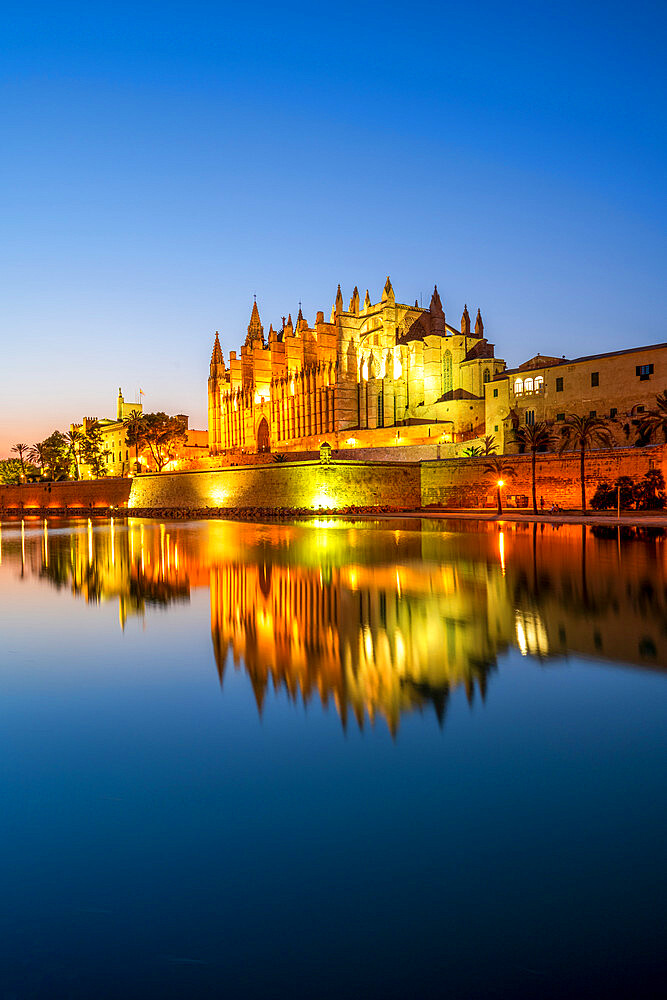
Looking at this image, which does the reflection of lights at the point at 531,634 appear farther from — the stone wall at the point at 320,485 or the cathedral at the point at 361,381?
the cathedral at the point at 361,381

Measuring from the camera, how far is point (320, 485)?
44875 mm

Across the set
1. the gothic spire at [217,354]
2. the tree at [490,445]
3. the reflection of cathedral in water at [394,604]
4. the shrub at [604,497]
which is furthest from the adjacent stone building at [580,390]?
the gothic spire at [217,354]

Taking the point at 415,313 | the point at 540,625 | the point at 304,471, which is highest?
the point at 415,313

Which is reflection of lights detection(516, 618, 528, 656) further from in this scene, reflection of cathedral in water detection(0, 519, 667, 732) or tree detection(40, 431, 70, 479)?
tree detection(40, 431, 70, 479)

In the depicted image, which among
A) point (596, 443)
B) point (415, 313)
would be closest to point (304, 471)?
point (596, 443)

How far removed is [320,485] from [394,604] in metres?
34.6

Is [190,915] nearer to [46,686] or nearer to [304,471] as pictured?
[46,686]

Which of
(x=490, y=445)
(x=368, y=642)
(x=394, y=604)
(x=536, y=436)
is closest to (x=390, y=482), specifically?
(x=490, y=445)

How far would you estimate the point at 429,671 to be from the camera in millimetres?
6418

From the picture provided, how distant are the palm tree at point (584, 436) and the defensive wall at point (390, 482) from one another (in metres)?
0.95

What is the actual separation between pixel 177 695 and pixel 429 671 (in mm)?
Answer: 2544

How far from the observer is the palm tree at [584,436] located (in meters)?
35.5

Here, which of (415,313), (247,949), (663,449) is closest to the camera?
(247,949)

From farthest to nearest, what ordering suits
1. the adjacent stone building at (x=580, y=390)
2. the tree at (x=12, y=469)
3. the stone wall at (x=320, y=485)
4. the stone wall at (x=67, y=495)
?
the tree at (x=12, y=469)
the stone wall at (x=67, y=495)
the stone wall at (x=320, y=485)
the adjacent stone building at (x=580, y=390)
